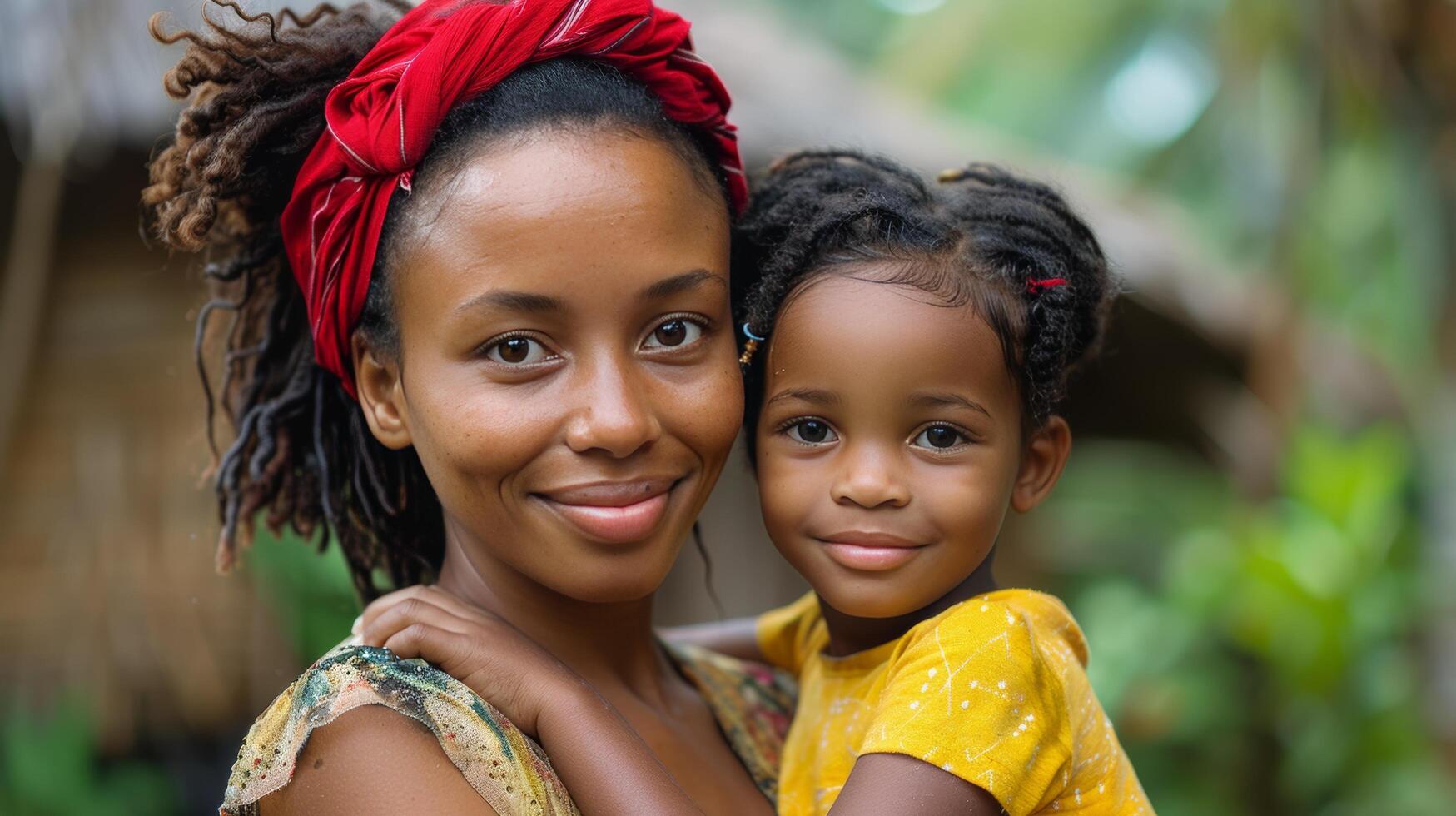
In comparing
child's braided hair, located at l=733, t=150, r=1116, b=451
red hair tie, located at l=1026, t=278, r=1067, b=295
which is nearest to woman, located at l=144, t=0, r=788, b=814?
child's braided hair, located at l=733, t=150, r=1116, b=451

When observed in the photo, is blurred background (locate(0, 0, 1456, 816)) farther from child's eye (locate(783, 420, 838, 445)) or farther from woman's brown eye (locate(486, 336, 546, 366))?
woman's brown eye (locate(486, 336, 546, 366))

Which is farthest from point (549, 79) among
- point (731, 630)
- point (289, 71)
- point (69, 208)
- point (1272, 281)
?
point (1272, 281)

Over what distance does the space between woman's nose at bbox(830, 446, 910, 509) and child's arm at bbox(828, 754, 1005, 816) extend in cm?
41

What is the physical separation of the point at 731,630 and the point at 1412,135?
4.71 meters

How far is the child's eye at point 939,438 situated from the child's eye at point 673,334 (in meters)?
0.41

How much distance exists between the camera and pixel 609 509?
6.89 feet

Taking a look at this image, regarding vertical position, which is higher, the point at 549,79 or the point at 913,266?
the point at 549,79

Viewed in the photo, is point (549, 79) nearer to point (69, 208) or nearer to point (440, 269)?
point (440, 269)

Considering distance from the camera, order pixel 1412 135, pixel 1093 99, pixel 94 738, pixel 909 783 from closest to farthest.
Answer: pixel 909 783, pixel 94 738, pixel 1412 135, pixel 1093 99

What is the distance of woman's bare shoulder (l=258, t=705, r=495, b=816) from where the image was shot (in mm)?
1866

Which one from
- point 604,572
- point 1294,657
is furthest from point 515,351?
point 1294,657

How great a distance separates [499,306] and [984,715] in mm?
921

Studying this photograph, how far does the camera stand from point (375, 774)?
1.87 meters

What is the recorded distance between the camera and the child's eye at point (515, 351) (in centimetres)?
206
